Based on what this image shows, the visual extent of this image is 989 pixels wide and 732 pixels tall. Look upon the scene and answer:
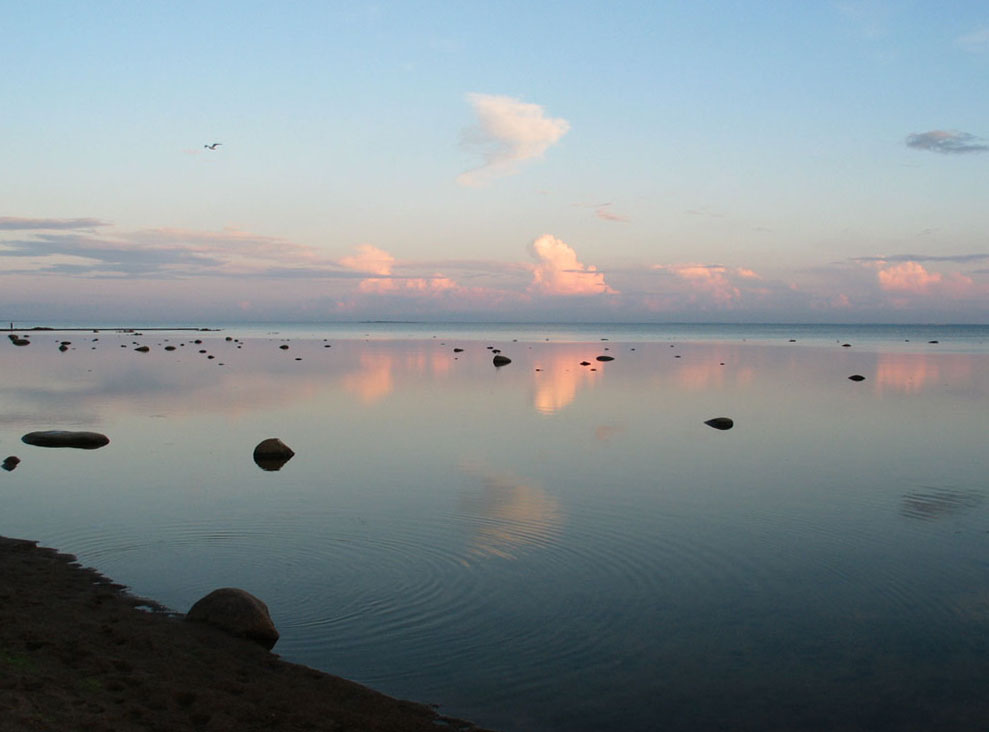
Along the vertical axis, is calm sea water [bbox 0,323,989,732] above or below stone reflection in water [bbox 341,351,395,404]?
below

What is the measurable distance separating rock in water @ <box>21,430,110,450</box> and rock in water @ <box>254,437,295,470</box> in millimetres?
6857

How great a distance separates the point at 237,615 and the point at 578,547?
23.6 ft

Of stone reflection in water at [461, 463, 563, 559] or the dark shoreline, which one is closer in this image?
the dark shoreline

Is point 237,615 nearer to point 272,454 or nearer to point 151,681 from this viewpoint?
point 151,681

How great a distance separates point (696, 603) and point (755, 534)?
15.3 feet

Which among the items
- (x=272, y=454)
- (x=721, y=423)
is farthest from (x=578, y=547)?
(x=721, y=423)

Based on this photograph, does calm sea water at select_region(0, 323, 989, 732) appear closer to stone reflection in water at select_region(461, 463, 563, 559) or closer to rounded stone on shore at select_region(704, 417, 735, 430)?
stone reflection in water at select_region(461, 463, 563, 559)

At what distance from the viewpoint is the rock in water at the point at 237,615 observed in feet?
35.7

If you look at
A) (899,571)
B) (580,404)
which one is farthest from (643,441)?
(899,571)

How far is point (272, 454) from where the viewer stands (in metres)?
25.4

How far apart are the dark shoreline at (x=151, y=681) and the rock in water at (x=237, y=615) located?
163mm

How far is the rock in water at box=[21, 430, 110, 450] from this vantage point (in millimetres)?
27719

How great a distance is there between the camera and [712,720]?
356 inches

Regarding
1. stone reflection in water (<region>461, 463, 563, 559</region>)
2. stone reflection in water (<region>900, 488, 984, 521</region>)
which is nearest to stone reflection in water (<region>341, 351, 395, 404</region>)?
stone reflection in water (<region>461, 463, 563, 559</region>)
